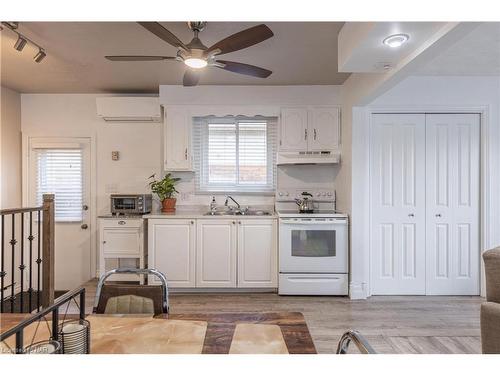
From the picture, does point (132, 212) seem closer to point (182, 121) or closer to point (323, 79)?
point (182, 121)

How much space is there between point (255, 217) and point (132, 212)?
1.60 metres

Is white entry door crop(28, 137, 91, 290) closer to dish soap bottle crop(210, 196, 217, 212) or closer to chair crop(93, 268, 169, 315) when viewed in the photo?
dish soap bottle crop(210, 196, 217, 212)

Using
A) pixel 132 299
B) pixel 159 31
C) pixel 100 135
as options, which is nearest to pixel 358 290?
pixel 132 299

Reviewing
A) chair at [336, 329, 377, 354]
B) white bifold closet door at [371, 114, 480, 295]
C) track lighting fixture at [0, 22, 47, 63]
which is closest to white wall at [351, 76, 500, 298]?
white bifold closet door at [371, 114, 480, 295]

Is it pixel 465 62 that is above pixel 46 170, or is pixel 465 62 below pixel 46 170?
above

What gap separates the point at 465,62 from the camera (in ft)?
10.8

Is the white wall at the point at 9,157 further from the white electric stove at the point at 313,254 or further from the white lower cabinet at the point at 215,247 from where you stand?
the white electric stove at the point at 313,254

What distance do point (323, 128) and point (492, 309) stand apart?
292 centimetres

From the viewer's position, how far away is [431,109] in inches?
148

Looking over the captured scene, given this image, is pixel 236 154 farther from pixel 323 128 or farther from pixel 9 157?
pixel 9 157

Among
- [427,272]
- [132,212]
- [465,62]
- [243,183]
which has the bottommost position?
[427,272]

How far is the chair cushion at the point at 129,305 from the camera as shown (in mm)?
1713

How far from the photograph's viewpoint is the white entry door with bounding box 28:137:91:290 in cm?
455

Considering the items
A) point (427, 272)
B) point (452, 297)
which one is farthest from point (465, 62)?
point (452, 297)
